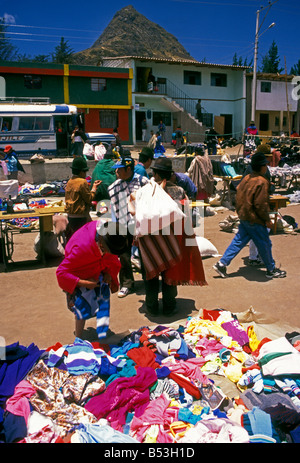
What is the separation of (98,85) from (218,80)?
432 inches

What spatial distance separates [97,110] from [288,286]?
24.9 meters

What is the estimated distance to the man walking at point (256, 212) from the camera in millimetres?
5609

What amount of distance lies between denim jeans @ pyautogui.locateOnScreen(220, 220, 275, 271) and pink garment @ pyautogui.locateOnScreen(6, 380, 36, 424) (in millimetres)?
3535

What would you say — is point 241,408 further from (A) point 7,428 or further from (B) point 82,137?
(B) point 82,137

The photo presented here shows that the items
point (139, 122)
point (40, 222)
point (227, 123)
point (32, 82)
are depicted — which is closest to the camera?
point (40, 222)

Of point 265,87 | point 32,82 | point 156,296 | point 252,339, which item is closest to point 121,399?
point 252,339

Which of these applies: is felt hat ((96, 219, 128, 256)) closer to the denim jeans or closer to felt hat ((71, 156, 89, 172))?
felt hat ((71, 156, 89, 172))

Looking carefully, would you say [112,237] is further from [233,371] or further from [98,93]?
[98,93]

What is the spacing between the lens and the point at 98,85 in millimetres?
27750

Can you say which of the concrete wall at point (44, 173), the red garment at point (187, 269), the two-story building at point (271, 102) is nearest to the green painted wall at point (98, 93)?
the two-story building at point (271, 102)

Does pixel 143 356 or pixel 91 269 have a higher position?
pixel 91 269

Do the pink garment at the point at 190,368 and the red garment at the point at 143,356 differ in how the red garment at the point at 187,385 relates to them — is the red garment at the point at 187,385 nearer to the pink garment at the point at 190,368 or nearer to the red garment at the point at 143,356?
the pink garment at the point at 190,368
